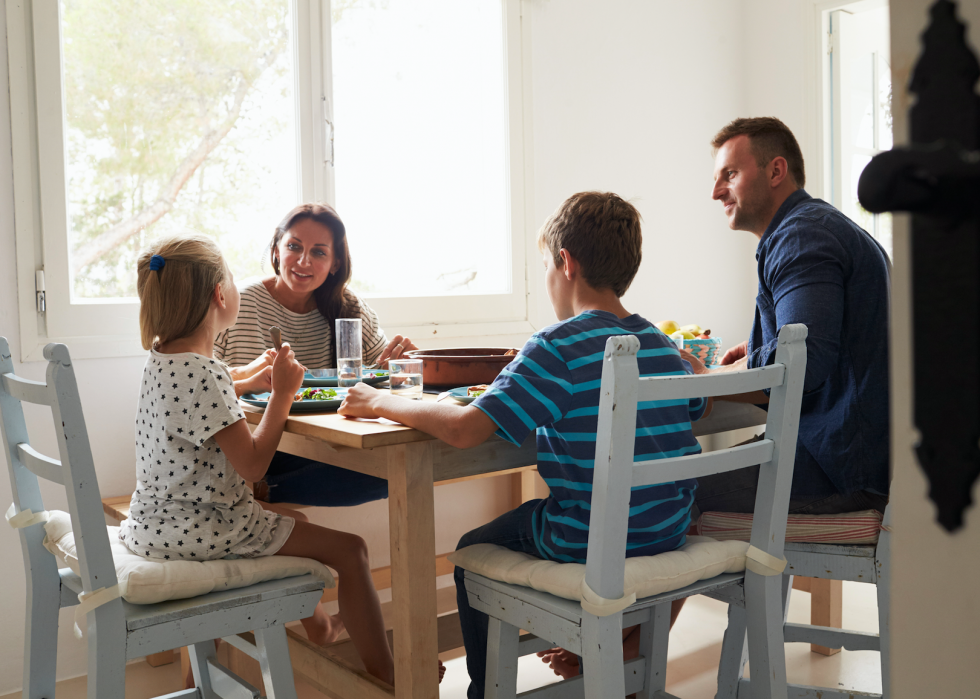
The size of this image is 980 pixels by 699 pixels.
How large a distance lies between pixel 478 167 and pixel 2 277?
Answer: 164 centimetres

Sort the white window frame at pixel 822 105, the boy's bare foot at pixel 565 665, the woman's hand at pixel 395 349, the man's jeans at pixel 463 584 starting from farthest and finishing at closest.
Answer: the white window frame at pixel 822 105 < the woman's hand at pixel 395 349 < the boy's bare foot at pixel 565 665 < the man's jeans at pixel 463 584

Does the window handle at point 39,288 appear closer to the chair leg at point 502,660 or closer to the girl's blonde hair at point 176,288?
the girl's blonde hair at point 176,288

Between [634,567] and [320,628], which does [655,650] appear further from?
[320,628]

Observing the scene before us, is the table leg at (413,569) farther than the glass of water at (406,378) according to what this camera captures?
No

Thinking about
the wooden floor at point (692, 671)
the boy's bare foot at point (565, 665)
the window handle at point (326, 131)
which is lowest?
the wooden floor at point (692, 671)

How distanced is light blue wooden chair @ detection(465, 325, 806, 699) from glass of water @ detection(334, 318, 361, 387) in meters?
0.51

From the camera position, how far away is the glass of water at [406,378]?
154 centimetres

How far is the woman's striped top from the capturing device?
2.13 meters

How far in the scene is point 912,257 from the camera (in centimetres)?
27

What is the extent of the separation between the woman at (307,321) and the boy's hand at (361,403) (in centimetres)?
70

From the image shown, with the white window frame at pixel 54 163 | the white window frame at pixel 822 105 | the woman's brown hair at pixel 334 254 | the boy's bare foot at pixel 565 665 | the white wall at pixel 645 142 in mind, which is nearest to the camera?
the boy's bare foot at pixel 565 665

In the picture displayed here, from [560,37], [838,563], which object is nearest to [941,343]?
[838,563]

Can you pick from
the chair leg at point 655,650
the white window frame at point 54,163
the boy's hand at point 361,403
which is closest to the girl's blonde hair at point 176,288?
the boy's hand at point 361,403

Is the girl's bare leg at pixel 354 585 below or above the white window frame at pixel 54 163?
below
